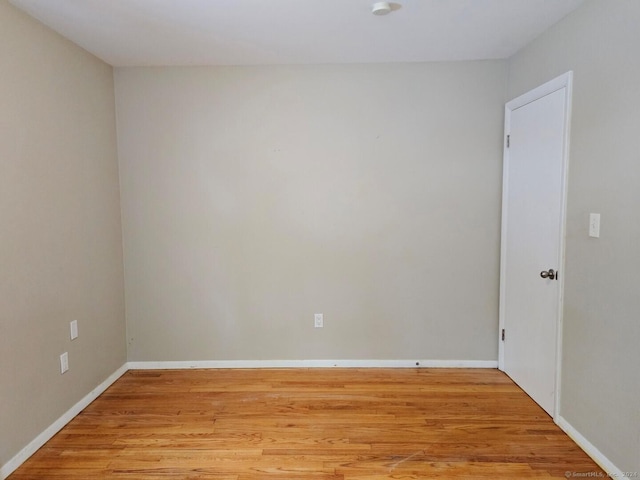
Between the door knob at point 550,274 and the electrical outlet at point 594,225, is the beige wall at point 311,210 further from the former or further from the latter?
the electrical outlet at point 594,225

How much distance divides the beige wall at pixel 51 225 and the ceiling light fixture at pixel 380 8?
193cm

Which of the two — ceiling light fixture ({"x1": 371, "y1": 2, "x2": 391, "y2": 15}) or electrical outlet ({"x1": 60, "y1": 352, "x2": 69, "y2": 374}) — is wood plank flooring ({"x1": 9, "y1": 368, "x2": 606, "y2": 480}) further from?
ceiling light fixture ({"x1": 371, "y1": 2, "x2": 391, "y2": 15})

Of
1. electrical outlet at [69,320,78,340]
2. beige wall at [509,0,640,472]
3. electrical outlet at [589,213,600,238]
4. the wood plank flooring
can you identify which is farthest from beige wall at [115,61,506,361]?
electrical outlet at [589,213,600,238]

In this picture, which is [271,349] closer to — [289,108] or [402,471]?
[402,471]

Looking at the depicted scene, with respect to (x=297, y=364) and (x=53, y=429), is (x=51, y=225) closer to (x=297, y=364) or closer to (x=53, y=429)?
(x=53, y=429)

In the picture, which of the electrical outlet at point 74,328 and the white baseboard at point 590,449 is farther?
the electrical outlet at point 74,328

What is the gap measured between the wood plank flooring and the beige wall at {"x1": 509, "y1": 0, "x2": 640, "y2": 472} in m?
Answer: 0.32

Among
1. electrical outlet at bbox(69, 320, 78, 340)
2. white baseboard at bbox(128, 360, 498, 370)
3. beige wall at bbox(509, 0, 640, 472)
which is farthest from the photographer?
white baseboard at bbox(128, 360, 498, 370)

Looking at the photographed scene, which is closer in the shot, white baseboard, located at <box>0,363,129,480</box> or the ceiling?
white baseboard, located at <box>0,363,129,480</box>

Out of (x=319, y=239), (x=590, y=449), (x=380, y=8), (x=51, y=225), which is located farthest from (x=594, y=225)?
(x=51, y=225)

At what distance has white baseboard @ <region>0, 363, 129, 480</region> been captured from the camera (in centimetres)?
184

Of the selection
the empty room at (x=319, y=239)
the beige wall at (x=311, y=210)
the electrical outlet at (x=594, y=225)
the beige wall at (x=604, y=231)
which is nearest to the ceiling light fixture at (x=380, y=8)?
the empty room at (x=319, y=239)

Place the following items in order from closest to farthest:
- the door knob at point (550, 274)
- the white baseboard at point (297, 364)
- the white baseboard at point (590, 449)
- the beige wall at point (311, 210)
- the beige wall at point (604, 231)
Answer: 1. the beige wall at point (604, 231)
2. the white baseboard at point (590, 449)
3. the door knob at point (550, 274)
4. the beige wall at point (311, 210)
5. the white baseboard at point (297, 364)

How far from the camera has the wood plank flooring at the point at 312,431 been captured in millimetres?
1857
